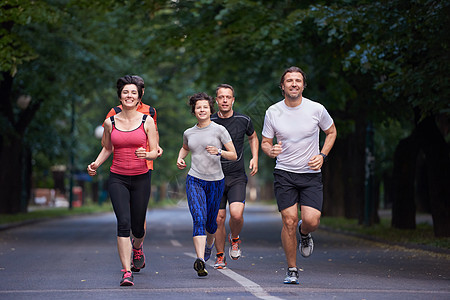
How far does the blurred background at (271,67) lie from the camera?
14.8 m

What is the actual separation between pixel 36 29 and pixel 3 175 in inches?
267

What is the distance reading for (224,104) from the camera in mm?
9727

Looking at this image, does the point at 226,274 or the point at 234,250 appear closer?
the point at 226,274

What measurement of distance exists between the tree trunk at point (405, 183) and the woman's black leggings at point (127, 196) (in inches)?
506

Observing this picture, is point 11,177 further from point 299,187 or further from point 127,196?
point 299,187

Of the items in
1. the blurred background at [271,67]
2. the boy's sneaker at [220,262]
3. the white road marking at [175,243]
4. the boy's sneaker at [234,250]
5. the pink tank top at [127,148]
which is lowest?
the white road marking at [175,243]

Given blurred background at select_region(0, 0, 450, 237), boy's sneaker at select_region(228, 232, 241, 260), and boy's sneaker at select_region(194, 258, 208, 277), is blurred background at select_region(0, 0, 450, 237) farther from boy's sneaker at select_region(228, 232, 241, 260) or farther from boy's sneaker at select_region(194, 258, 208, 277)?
boy's sneaker at select_region(194, 258, 208, 277)

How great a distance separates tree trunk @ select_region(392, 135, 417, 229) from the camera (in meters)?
20.7

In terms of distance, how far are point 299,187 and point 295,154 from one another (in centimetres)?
35

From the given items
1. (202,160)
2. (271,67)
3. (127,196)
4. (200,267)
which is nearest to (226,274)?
(200,267)

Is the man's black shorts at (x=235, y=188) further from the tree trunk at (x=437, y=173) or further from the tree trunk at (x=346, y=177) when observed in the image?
the tree trunk at (x=346, y=177)

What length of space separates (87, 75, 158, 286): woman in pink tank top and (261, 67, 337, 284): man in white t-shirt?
48.1 inches

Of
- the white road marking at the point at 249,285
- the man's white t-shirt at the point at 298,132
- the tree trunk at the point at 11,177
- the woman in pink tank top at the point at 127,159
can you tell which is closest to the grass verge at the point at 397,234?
the white road marking at the point at 249,285

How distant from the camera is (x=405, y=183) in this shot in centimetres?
2069
